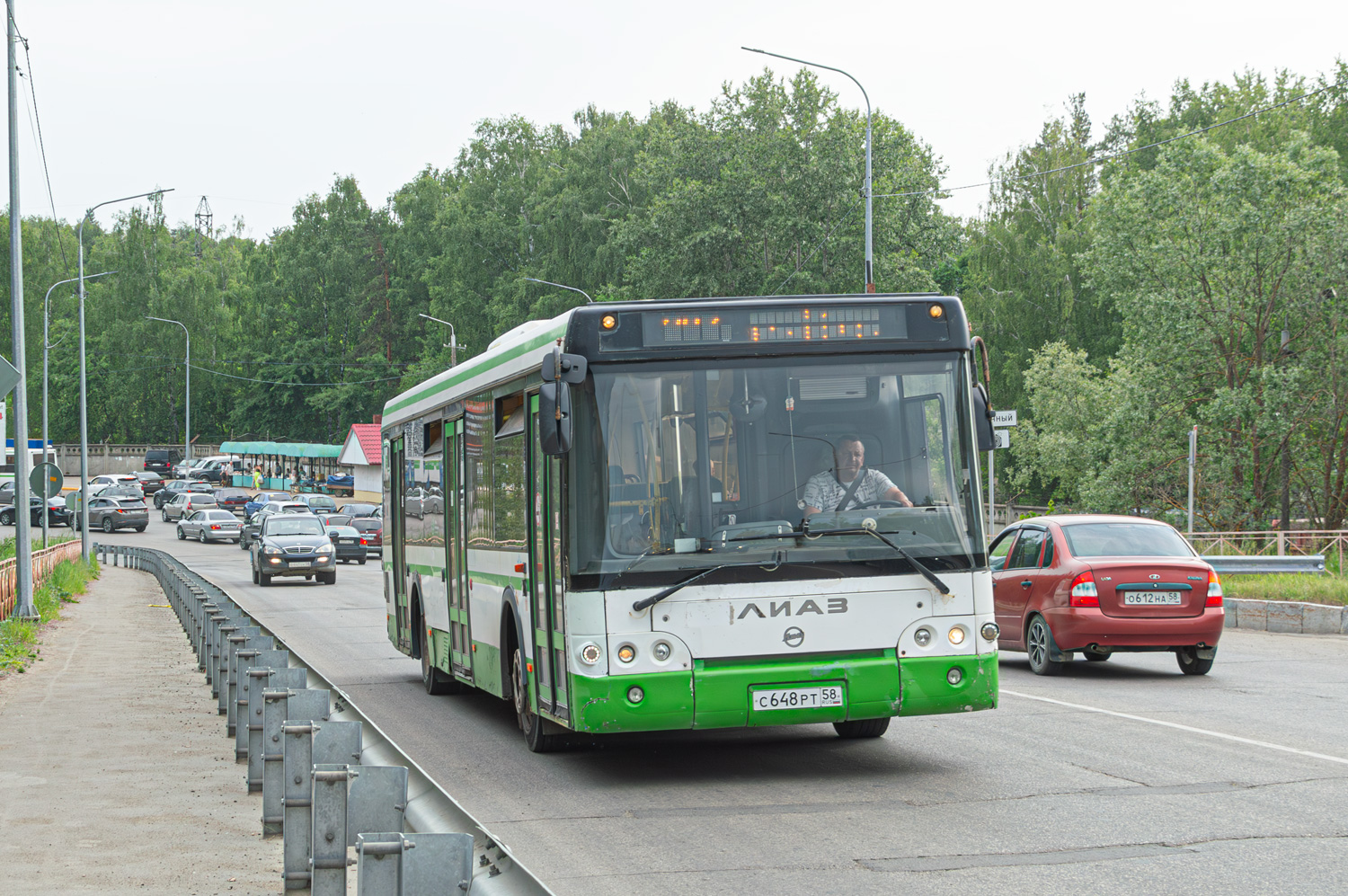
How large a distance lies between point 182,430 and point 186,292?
13562mm

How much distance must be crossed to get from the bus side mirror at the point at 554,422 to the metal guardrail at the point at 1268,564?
58.7ft

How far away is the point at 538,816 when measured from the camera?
8.32m

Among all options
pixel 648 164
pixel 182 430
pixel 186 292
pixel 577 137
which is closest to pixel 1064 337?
pixel 648 164

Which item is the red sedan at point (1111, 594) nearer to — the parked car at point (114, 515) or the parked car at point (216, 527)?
the parked car at point (216, 527)

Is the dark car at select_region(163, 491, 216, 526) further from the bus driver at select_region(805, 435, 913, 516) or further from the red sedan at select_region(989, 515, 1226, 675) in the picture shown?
the bus driver at select_region(805, 435, 913, 516)

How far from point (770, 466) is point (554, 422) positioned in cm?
127

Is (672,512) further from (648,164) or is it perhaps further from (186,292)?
(186,292)

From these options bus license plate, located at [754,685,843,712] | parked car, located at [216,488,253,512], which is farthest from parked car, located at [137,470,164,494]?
bus license plate, located at [754,685,843,712]

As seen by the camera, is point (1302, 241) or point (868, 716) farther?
point (1302, 241)

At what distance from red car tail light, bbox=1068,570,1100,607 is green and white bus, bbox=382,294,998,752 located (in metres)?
5.81

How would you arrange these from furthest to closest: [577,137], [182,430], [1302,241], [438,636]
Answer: [182,430]
[577,137]
[1302,241]
[438,636]

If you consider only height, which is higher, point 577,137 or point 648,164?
point 577,137

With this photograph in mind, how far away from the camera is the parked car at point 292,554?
3928 centimetres

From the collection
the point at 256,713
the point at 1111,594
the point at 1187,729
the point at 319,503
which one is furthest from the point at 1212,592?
the point at 319,503
